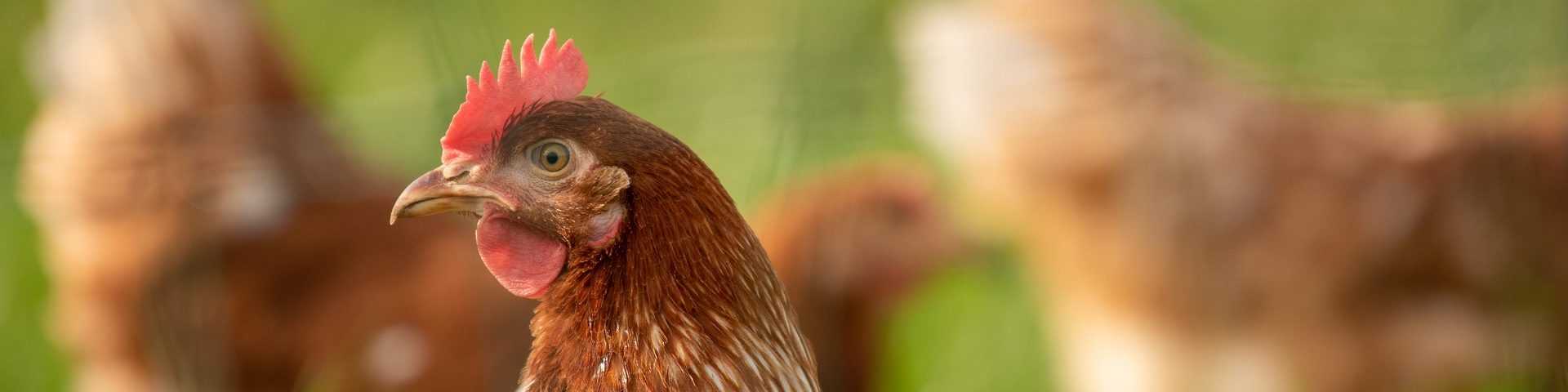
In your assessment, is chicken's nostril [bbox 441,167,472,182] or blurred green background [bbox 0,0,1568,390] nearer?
chicken's nostril [bbox 441,167,472,182]

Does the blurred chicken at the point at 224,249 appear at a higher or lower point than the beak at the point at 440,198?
lower

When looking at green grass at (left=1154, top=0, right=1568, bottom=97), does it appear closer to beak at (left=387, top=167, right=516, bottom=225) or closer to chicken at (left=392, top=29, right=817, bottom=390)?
chicken at (left=392, top=29, right=817, bottom=390)

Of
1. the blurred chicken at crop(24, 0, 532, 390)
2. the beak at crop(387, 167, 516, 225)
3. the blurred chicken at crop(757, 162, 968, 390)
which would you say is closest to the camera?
the beak at crop(387, 167, 516, 225)

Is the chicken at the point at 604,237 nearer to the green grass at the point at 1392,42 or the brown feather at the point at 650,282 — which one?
the brown feather at the point at 650,282

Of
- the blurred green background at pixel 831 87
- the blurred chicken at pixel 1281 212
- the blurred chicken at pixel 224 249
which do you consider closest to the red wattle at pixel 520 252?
the blurred green background at pixel 831 87

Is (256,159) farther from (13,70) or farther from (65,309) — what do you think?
(13,70)

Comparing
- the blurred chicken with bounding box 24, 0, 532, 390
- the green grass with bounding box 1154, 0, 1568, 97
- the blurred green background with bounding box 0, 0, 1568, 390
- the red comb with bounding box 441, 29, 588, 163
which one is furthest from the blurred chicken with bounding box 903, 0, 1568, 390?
the red comb with bounding box 441, 29, 588, 163

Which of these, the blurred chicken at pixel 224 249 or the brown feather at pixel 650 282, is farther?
the blurred chicken at pixel 224 249
